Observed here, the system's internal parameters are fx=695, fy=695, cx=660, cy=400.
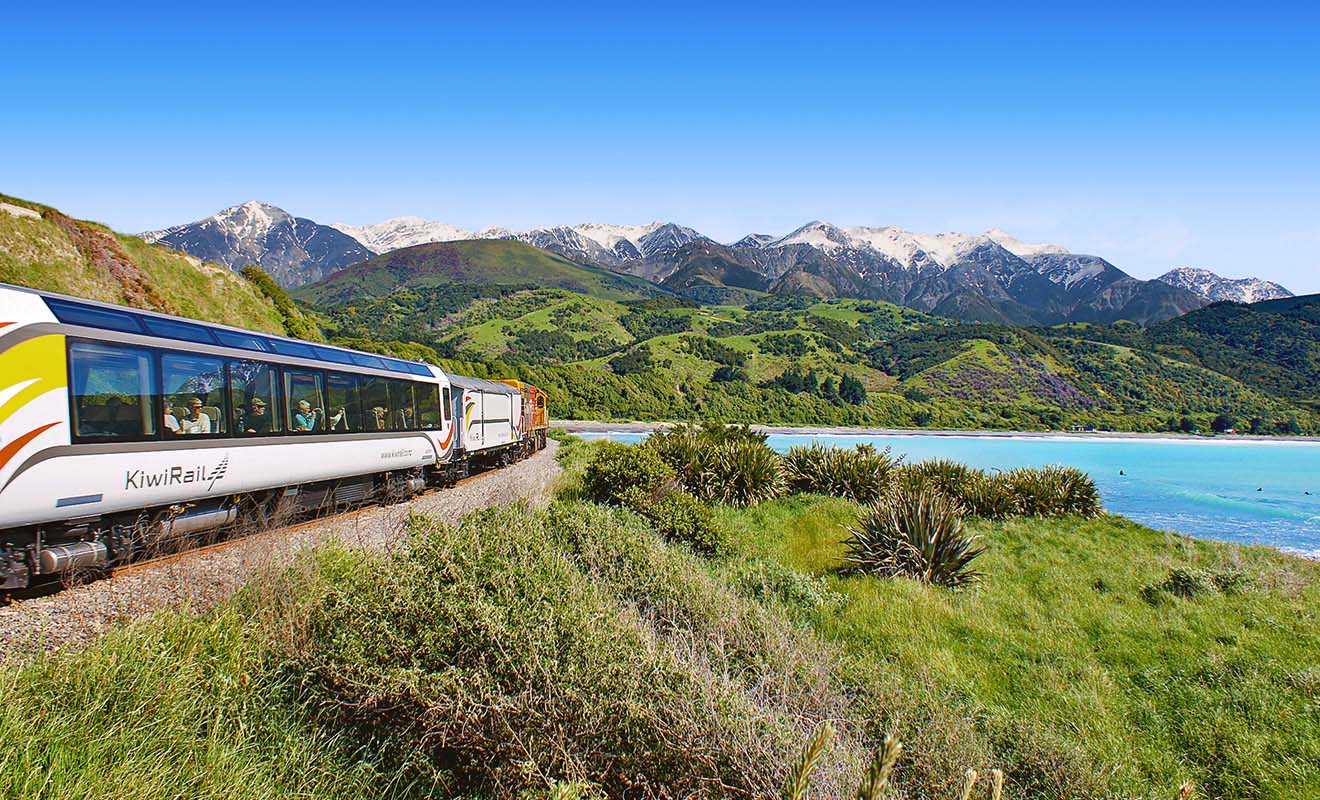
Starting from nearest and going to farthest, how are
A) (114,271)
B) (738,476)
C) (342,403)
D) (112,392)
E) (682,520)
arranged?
(112,392), (682,520), (342,403), (738,476), (114,271)

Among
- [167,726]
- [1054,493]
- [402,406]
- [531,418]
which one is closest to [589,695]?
[167,726]

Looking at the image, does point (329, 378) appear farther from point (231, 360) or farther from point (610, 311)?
point (610, 311)

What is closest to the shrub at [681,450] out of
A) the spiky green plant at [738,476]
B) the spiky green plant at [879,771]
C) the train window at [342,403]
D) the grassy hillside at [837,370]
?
the spiky green plant at [738,476]

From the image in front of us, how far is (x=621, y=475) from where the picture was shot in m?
13.3

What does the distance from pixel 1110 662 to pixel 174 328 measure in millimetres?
11325

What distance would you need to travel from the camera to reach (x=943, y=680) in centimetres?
656

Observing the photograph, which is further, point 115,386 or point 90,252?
point 90,252

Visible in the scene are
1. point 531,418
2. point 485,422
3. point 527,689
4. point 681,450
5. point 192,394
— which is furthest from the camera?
point 531,418

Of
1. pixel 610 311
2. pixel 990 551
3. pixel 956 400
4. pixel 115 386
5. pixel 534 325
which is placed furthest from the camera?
pixel 610 311

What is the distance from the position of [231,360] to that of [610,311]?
16544cm

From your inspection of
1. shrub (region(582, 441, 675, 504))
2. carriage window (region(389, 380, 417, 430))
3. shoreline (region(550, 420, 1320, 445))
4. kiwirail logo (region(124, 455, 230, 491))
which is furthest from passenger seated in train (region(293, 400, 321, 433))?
shoreline (region(550, 420, 1320, 445))

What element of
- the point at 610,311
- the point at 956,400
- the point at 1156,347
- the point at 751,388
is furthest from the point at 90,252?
the point at 1156,347

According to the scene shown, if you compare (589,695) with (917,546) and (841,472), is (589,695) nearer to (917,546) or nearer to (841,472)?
(917,546)

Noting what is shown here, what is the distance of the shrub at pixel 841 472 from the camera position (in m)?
17.5
